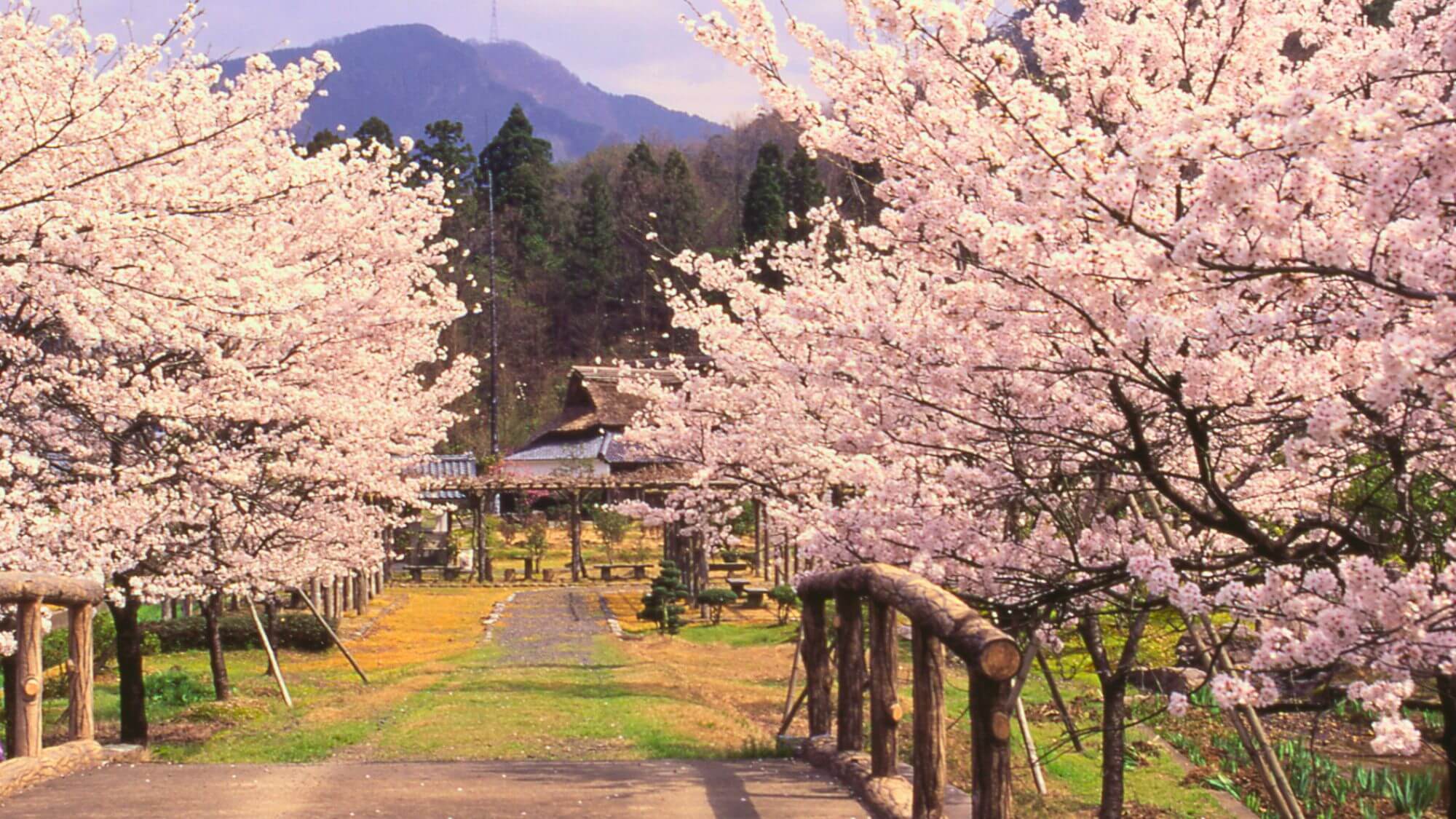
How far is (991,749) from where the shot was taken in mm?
4141

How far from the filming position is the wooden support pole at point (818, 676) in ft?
25.4

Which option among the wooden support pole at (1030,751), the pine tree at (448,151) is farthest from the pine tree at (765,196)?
the wooden support pole at (1030,751)

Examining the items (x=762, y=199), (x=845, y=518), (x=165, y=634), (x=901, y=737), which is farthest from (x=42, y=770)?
(x=762, y=199)

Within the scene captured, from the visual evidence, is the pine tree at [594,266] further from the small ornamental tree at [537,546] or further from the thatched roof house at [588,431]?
the small ornamental tree at [537,546]

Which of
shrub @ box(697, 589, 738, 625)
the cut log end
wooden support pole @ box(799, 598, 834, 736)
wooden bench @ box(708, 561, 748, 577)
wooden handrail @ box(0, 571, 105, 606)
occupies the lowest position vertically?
shrub @ box(697, 589, 738, 625)

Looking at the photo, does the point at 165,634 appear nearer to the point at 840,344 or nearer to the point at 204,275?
the point at 204,275

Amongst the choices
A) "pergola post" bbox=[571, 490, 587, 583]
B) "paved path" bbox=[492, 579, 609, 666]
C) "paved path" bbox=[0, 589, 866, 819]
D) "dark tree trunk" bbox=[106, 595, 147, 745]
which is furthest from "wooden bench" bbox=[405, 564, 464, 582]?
"paved path" bbox=[0, 589, 866, 819]

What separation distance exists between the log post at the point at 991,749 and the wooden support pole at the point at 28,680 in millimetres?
4778

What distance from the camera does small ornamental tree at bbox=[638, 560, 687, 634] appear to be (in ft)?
74.0

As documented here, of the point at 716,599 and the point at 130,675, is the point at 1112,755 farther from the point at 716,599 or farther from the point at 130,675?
the point at 716,599

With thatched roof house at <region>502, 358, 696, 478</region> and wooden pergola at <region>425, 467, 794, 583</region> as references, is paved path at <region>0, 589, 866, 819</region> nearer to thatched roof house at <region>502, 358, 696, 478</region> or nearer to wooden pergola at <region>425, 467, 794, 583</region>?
wooden pergola at <region>425, 467, 794, 583</region>

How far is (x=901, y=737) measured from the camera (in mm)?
11242

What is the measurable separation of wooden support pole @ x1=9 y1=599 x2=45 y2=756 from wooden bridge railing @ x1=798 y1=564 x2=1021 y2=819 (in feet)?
13.2

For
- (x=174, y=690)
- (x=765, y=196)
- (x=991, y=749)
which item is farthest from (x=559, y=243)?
(x=991, y=749)
